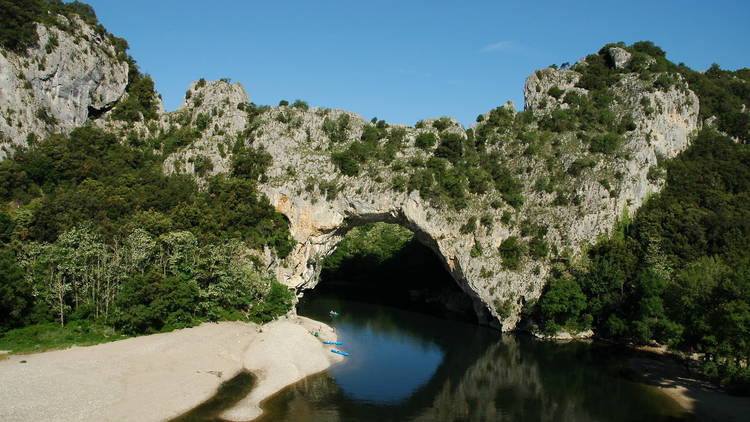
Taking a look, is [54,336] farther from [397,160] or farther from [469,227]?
[469,227]

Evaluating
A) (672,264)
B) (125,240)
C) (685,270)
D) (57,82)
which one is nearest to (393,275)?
(672,264)

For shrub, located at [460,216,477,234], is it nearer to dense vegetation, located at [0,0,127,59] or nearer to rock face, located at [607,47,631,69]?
rock face, located at [607,47,631,69]

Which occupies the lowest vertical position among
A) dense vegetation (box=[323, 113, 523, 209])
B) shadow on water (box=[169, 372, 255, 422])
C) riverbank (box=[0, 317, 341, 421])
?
shadow on water (box=[169, 372, 255, 422])

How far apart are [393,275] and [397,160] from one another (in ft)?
97.4

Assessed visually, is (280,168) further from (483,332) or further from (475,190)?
(483,332)

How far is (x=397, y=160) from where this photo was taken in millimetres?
66438

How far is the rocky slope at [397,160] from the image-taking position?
6166 cm

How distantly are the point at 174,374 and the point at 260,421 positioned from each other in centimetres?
859

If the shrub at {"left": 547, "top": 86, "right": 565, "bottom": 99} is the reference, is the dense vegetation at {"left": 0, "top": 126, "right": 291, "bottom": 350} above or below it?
below

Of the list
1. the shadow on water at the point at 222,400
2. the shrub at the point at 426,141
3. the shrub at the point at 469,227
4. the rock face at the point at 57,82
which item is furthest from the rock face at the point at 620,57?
the rock face at the point at 57,82

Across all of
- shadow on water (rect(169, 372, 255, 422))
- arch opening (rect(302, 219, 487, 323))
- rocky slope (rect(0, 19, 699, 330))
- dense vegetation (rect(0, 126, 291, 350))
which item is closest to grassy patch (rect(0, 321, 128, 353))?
dense vegetation (rect(0, 126, 291, 350))

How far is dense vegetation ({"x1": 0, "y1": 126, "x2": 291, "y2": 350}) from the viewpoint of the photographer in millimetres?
41906

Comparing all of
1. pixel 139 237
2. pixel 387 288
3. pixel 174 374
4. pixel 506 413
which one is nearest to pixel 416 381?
pixel 506 413

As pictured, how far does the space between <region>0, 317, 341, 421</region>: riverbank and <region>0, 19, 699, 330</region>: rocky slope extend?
16684mm
